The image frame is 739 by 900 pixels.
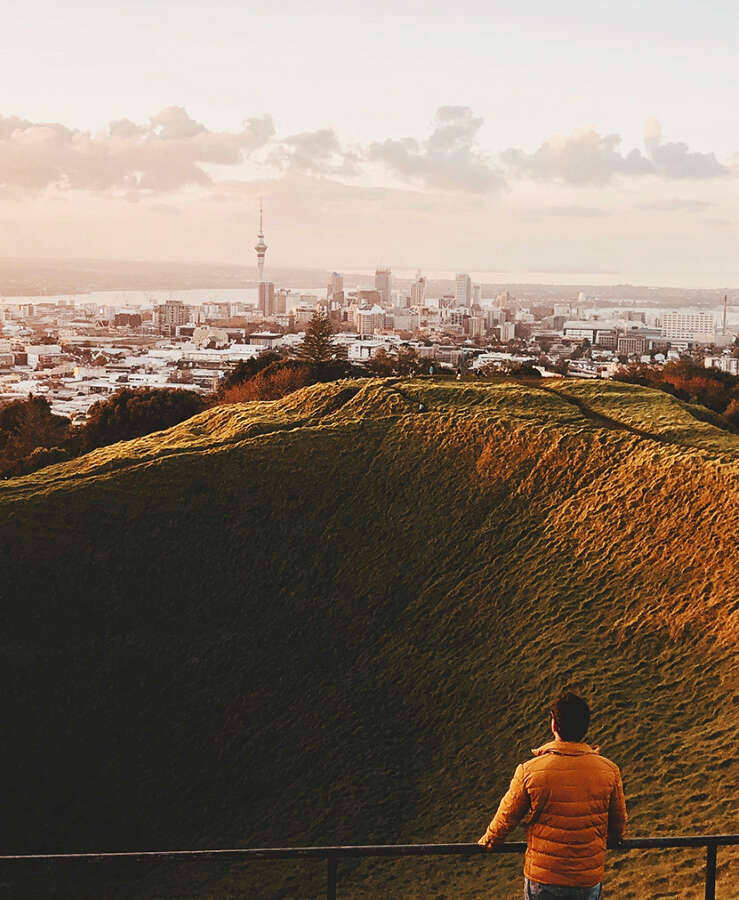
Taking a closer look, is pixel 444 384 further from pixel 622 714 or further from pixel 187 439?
pixel 622 714

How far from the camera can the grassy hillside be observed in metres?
10.9

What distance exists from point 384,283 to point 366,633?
143 metres

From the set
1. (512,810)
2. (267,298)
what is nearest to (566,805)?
(512,810)

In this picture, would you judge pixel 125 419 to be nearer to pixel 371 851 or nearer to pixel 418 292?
pixel 371 851

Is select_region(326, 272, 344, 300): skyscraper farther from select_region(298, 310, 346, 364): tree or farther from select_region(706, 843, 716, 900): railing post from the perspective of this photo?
select_region(706, 843, 716, 900): railing post

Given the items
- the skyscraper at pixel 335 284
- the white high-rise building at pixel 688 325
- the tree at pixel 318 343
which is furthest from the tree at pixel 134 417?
the skyscraper at pixel 335 284

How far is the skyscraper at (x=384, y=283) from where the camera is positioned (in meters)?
153

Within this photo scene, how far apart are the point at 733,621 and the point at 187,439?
11.2 m

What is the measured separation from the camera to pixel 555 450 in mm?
16828

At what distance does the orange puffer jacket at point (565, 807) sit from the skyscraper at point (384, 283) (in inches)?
5797

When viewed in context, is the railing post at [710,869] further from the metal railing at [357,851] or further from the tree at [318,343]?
the tree at [318,343]

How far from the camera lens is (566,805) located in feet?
14.0

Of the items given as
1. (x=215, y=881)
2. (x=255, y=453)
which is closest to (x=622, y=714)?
(x=215, y=881)

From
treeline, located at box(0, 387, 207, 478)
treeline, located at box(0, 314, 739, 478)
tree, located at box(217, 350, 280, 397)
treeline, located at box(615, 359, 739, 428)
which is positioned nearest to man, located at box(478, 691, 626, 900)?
treeline, located at box(0, 314, 739, 478)
